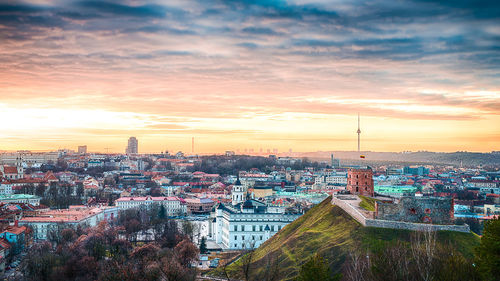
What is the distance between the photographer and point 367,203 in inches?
1912

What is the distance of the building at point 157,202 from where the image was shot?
99.6 meters

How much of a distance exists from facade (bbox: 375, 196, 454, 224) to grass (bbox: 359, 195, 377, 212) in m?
4.54

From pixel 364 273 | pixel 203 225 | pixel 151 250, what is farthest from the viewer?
pixel 203 225

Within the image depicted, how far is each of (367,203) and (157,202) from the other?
58.4 meters

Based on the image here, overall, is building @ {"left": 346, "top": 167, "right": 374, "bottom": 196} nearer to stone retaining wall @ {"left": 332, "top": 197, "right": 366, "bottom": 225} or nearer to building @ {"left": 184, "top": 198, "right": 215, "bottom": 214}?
stone retaining wall @ {"left": 332, "top": 197, "right": 366, "bottom": 225}

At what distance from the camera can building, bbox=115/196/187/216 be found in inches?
3920

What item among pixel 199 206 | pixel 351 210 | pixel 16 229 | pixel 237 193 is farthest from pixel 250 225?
pixel 199 206

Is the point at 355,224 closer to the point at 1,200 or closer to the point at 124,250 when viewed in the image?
the point at 124,250

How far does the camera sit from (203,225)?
78.1 metres

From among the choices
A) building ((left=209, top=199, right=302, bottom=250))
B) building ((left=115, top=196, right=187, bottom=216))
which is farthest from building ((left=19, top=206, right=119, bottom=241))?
building ((left=209, top=199, right=302, bottom=250))

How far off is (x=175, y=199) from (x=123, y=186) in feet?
137

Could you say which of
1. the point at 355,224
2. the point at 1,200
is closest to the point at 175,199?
the point at 1,200

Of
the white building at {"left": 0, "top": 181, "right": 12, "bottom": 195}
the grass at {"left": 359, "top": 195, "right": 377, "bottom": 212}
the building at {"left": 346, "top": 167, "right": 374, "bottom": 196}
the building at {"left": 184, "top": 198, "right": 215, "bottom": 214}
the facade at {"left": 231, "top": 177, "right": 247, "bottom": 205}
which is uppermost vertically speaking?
the building at {"left": 346, "top": 167, "right": 374, "bottom": 196}

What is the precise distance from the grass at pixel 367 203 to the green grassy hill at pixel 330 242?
196cm
